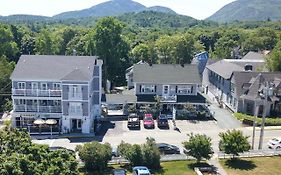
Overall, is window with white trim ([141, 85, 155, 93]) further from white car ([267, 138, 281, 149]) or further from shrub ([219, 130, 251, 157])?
shrub ([219, 130, 251, 157])

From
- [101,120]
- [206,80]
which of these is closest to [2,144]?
[101,120]

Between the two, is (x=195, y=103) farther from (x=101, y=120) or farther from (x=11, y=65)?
(x=11, y=65)

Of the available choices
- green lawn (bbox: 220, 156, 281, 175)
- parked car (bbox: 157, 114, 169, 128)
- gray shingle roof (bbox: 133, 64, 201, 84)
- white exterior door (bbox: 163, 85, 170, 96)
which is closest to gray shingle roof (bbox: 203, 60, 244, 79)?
gray shingle roof (bbox: 133, 64, 201, 84)

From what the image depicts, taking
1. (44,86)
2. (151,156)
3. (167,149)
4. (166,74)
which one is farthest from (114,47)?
(151,156)

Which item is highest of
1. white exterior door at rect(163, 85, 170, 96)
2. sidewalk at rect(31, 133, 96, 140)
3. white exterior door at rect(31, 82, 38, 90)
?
white exterior door at rect(31, 82, 38, 90)

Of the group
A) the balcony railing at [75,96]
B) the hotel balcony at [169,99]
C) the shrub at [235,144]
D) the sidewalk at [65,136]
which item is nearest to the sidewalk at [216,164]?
the shrub at [235,144]

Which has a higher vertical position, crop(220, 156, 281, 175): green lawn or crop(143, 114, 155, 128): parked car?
crop(143, 114, 155, 128): parked car

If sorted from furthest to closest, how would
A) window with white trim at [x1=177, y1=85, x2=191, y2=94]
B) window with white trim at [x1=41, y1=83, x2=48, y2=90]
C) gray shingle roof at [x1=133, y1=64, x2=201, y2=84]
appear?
1. window with white trim at [x1=177, y1=85, x2=191, y2=94]
2. gray shingle roof at [x1=133, y1=64, x2=201, y2=84]
3. window with white trim at [x1=41, y1=83, x2=48, y2=90]
